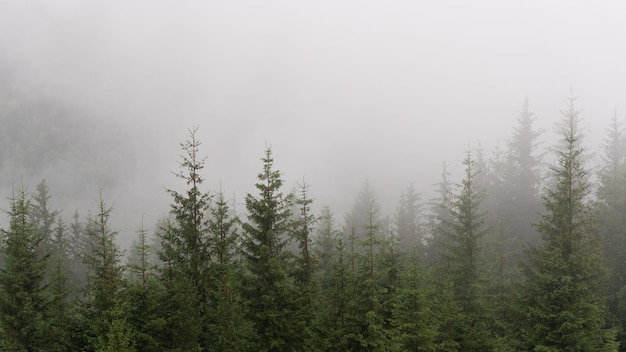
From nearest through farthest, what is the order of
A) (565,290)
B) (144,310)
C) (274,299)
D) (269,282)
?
1. (144,310)
2. (565,290)
3. (274,299)
4. (269,282)

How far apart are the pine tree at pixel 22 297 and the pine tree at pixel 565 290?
21931 millimetres

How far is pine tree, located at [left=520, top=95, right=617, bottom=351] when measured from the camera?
16.0 meters

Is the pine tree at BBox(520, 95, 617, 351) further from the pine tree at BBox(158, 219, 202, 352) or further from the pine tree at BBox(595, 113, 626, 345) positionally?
the pine tree at BBox(158, 219, 202, 352)

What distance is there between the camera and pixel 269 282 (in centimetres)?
1742

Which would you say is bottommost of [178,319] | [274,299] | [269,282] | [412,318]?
[412,318]

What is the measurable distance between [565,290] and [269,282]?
43.7 feet

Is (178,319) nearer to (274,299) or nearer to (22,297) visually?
(274,299)

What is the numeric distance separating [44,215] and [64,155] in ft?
612

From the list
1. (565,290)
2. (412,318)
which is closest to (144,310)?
(412,318)

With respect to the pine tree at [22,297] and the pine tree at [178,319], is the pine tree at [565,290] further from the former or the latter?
the pine tree at [22,297]

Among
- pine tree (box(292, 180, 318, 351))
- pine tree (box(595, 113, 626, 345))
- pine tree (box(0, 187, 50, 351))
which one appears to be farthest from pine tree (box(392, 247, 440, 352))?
pine tree (box(595, 113, 626, 345))

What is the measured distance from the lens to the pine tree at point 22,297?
1570cm

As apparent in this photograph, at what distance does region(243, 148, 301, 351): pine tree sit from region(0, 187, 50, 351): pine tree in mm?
9031

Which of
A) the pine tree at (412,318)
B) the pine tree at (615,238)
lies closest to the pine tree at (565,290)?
the pine tree at (412,318)
